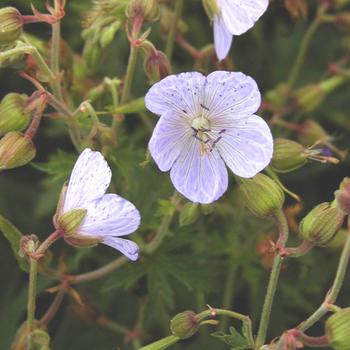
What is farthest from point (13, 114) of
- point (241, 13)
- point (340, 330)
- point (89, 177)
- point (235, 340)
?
point (340, 330)

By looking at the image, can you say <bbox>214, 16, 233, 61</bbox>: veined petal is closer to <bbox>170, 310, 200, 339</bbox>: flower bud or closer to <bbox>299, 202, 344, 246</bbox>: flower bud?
<bbox>299, 202, 344, 246</bbox>: flower bud

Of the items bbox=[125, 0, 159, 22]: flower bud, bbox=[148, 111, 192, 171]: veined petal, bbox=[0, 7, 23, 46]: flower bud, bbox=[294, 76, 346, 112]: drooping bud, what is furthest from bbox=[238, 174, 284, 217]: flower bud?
bbox=[294, 76, 346, 112]: drooping bud

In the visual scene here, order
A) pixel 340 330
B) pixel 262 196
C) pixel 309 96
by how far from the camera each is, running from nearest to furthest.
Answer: pixel 340 330, pixel 262 196, pixel 309 96

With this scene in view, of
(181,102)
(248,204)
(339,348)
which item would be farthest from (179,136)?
(339,348)

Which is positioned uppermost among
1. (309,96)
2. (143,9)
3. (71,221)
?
(143,9)

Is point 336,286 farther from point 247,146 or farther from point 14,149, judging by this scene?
point 14,149

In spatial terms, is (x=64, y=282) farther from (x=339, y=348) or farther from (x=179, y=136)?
(x=339, y=348)
